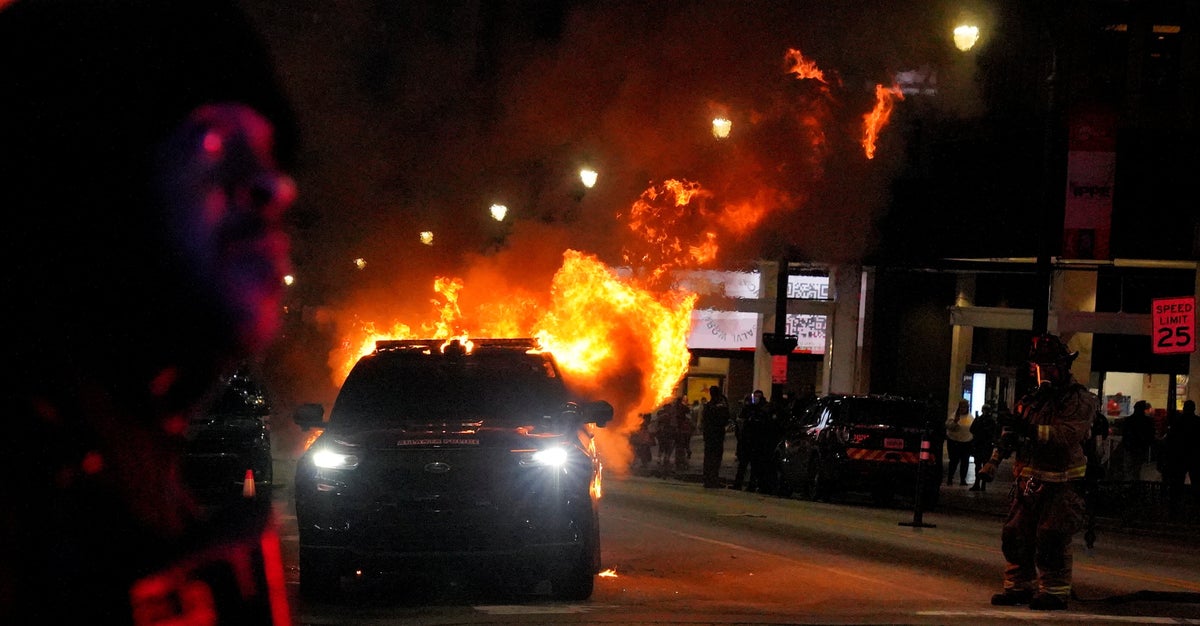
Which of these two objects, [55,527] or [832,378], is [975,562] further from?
[832,378]

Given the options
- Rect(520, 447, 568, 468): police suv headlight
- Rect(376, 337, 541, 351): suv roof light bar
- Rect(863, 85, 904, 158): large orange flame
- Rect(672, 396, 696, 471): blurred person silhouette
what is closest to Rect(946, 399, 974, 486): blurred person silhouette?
Rect(863, 85, 904, 158): large orange flame

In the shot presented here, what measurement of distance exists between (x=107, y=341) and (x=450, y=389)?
→ 7.75 metres

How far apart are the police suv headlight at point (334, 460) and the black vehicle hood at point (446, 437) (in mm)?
99

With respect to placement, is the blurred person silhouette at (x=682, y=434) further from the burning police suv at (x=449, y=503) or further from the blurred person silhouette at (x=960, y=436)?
the burning police suv at (x=449, y=503)

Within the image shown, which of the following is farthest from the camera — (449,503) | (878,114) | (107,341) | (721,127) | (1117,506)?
(878,114)

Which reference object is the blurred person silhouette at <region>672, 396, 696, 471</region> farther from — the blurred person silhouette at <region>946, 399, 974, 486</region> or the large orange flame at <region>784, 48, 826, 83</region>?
the large orange flame at <region>784, 48, 826, 83</region>

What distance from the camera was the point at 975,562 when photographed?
14125 millimetres

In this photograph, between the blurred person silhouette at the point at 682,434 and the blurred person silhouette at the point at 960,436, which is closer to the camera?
the blurred person silhouette at the point at 960,436

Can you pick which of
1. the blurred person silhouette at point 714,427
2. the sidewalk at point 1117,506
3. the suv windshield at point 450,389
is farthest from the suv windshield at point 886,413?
the suv windshield at point 450,389

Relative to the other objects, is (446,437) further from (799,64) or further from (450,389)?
(799,64)

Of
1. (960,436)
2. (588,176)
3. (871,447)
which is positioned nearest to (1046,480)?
(871,447)

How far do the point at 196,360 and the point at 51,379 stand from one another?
0.55 metres

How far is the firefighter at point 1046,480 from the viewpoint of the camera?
10.1 metres

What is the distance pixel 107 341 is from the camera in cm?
302
